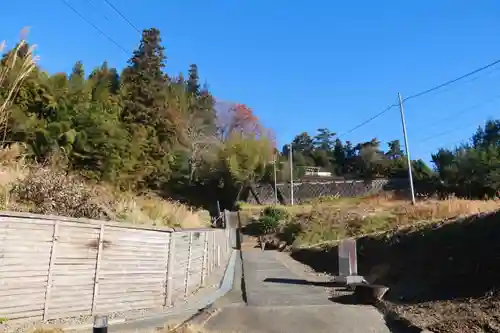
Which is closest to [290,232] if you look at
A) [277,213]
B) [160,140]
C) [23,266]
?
[277,213]

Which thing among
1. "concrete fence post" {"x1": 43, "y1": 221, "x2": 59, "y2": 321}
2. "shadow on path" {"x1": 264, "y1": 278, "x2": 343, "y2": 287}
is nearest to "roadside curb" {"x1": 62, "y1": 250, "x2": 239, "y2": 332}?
"concrete fence post" {"x1": 43, "y1": 221, "x2": 59, "y2": 321}

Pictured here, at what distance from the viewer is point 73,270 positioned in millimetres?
7594

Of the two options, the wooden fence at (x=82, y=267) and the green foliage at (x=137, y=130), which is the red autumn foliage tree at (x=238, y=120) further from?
the wooden fence at (x=82, y=267)

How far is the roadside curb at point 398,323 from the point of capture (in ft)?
24.6

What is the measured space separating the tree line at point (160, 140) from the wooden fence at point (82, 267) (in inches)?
74.4

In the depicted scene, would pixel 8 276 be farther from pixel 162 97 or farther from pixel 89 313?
pixel 162 97

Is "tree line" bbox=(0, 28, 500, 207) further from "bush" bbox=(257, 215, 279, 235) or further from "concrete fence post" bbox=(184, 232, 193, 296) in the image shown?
"bush" bbox=(257, 215, 279, 235)

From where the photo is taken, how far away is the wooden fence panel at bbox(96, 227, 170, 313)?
823cm

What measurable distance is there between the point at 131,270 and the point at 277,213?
26613 mm

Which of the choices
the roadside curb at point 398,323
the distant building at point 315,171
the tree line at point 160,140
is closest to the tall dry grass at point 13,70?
the tree line at point 160,140

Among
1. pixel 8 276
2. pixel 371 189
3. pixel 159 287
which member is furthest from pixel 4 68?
pixel 371 189

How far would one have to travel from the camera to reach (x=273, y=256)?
965 inches

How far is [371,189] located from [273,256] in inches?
1288

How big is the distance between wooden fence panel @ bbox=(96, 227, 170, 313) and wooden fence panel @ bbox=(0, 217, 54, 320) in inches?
47.6
